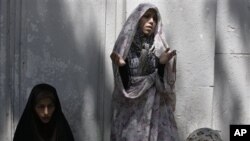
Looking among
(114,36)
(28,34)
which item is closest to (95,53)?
(114,36)

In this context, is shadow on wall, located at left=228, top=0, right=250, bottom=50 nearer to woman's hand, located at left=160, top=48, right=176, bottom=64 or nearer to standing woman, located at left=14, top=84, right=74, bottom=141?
woman's hand, located at left=160, top=48, right=176, bottom=64

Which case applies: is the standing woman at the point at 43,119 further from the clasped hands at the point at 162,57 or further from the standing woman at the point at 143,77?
the clasped hands at the point at 162,57

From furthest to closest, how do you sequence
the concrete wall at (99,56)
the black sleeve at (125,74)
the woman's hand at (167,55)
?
1. the concrete wall at (99,56)
2. the black sleeve at (125,74)
3. the woman's hand at (167,55)

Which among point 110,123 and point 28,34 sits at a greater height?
point 28,34

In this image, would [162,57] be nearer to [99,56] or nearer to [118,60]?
[118,60]

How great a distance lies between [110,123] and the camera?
497cm

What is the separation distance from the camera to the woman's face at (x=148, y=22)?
4.37m

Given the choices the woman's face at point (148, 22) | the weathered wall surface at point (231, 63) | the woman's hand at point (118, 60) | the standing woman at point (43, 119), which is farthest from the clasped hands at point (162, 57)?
the weathered wall surface at point (231, 63)

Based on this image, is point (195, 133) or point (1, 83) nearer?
point (195, 133)

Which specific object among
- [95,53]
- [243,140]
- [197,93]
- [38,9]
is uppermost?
[38,9]

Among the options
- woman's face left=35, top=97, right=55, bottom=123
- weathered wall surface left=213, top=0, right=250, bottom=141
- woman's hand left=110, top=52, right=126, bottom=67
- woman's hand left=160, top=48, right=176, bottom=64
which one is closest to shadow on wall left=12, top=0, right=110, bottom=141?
woman's face left=35, top=97, right=55, bottom=123

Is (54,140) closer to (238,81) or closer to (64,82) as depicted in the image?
(64,82)

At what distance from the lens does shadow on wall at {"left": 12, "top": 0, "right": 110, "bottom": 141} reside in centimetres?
489

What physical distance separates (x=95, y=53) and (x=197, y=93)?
91 cm
